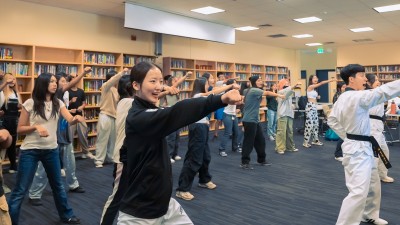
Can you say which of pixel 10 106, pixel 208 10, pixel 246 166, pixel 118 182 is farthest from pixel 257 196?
pixel 208 10

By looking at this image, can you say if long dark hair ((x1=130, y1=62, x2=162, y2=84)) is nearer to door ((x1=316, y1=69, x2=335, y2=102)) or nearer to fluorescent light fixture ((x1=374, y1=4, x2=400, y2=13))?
fluorescent light fixture ((x1=374, y1=4, x2=400, y2=13))

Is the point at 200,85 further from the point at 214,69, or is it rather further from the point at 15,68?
the point at 214,69

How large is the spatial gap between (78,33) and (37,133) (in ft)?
15.6

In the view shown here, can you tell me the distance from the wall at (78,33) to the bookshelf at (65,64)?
16cm

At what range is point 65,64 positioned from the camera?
6672mm

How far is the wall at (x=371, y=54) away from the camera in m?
12.5

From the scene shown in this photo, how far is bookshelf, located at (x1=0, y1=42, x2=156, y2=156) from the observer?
5996mm

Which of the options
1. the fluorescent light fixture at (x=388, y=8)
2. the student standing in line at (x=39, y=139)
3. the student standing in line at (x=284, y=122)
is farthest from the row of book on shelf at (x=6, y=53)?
the fluorescent light fixture at (x=388, y=8)

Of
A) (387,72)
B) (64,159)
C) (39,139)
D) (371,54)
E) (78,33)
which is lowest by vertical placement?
(64,159)

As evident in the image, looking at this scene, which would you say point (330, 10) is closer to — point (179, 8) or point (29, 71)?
point (179, 8)

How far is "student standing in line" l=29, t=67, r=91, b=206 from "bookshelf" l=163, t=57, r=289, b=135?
4824 mm

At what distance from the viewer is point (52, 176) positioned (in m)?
2.87

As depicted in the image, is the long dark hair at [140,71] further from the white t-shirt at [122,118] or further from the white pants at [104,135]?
the white pants at [104,135]

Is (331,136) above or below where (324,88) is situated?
Result: below
